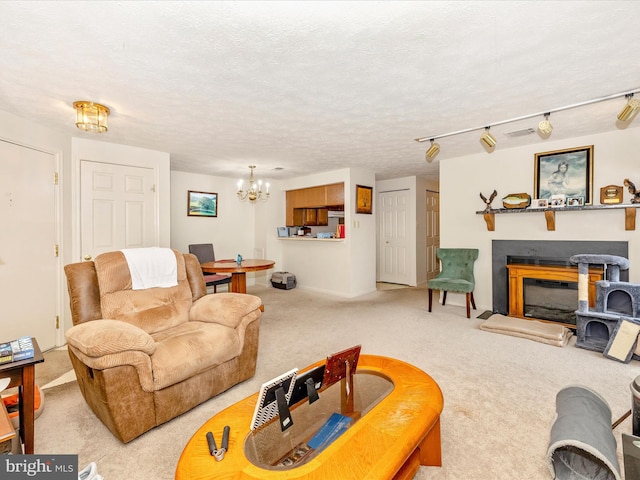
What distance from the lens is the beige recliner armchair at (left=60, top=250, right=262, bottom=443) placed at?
5.71ft

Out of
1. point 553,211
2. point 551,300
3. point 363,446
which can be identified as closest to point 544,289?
point 551,300

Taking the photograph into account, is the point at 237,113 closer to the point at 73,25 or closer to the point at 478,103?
the point at 73,25

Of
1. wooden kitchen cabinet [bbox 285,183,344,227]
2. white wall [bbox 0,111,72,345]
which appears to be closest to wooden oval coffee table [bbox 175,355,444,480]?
white wall [bbox 0,111,72,345]

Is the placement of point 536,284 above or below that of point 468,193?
below

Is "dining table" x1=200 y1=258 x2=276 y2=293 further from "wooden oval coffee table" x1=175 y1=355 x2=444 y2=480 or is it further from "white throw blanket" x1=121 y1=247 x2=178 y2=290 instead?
"wooden oval coffee table" x1=175 y1=355 x2=444 y2=480

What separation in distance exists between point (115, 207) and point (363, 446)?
157 inches

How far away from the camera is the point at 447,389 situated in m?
2.39

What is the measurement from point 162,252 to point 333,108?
195 cm

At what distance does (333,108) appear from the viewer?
109 inches

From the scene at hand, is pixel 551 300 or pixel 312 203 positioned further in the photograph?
pixel 312 203

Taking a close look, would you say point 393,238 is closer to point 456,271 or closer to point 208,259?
point 456,271

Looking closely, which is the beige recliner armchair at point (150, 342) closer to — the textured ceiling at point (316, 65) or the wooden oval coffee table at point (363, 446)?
the wooden oval coffee table at point (363, 446)

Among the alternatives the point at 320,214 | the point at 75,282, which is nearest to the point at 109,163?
the point at 75,282

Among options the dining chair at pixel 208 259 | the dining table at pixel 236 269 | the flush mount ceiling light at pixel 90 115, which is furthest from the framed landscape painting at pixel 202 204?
the flush mount ceiling light at pixel 90 115
